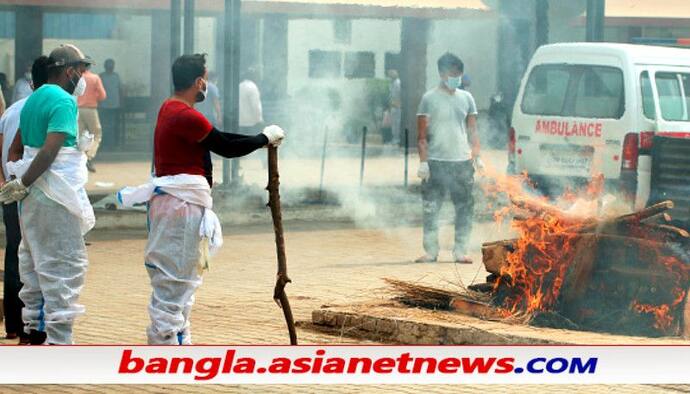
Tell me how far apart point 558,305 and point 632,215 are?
697 mm

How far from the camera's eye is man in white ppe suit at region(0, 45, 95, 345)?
7.89 meters

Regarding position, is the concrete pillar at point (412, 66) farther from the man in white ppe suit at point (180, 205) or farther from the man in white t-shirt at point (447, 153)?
the man in white ppe suit at point (180, 205)

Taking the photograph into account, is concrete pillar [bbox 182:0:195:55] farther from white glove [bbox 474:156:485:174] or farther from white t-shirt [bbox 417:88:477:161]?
white glove [bbox 474:156:485:174]

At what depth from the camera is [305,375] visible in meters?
6.44

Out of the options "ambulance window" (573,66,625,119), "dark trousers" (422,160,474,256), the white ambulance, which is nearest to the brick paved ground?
"dark trousers" (422,160,474,256)

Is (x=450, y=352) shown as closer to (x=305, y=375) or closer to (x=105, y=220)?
(x=305, y=375)

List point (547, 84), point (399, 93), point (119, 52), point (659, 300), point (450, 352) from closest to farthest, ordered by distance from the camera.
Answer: point (450, 352) < point (659, 300) < point (547, 84) < point (119, 52) < point (399, 93)

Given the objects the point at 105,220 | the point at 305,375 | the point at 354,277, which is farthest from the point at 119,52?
the point at 305,375

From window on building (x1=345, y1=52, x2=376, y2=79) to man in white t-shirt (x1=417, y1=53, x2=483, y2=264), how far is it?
15100 mm

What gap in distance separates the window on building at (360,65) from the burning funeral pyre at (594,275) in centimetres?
1900

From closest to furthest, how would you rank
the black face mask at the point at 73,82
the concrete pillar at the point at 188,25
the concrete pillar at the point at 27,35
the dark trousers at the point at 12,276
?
1. the black face mask at the point at 73,82
2. the dark trousers at the point at 12,276
3. the concrete pillar at the point at 188,25
4. the concrete pillar at the point at 27,35

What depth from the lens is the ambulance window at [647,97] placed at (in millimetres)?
14211

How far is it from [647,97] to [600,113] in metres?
0.46

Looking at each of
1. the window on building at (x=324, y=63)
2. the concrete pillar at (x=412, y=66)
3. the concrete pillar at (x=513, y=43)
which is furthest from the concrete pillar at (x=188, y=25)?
the concrete pillar at (x=412, y=66)
